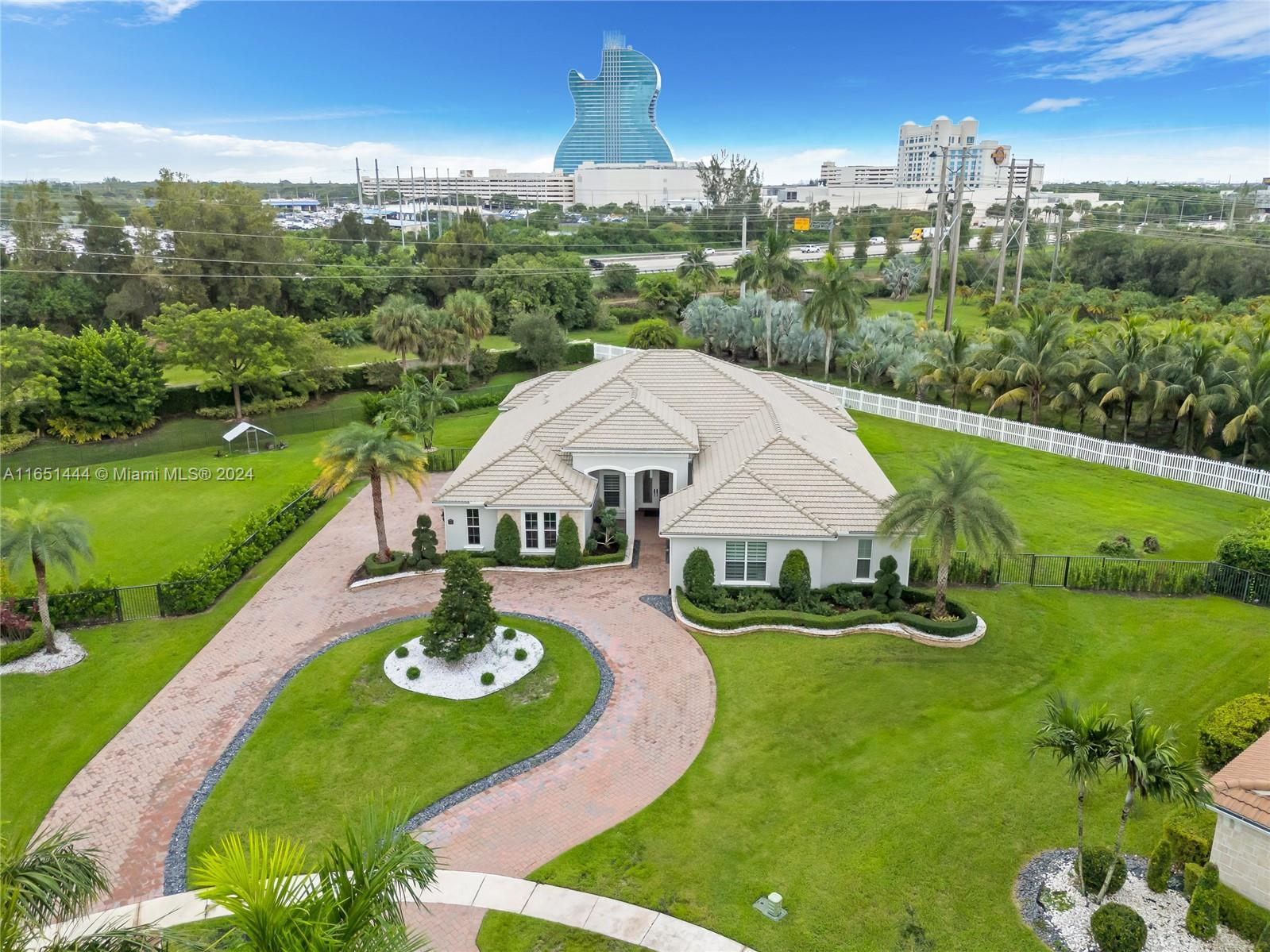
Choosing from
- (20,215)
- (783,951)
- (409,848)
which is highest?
(20,215)

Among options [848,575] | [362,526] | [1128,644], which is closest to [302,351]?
[362,526]

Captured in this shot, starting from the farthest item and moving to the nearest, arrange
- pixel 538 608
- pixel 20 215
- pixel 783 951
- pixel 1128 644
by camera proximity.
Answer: pixel 20 215 → pixel 538 608 → pixel 1128 644 → pixel 783 951

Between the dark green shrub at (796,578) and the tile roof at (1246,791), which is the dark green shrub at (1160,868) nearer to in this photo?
the tile roof at (1246,791)

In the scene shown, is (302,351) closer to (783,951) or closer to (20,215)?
(20,215)

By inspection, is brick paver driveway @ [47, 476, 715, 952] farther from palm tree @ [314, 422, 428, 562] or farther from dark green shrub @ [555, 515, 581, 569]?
palm tree @ [314, 422, 428, 562]

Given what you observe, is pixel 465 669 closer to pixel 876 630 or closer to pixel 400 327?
pixel 876 630

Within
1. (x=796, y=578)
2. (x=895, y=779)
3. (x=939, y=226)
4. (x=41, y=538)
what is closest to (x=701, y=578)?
(x=796, y=578)

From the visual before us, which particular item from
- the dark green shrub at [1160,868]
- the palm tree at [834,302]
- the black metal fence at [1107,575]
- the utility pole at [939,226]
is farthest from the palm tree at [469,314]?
the dark green shrub at [1160,868]

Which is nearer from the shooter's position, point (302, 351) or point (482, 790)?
point (482, 790)
